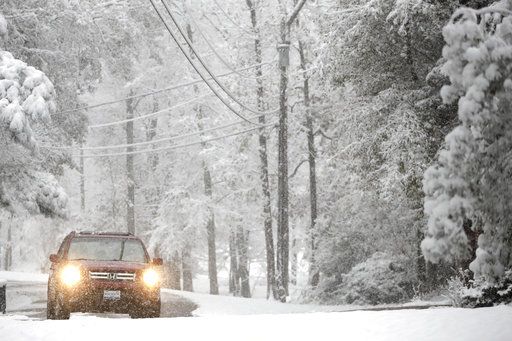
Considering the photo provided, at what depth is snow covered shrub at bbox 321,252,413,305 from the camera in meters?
20.8

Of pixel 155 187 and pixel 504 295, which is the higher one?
pixel 155 187

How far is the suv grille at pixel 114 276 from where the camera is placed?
1291cm

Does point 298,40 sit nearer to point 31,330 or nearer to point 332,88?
point 332,88

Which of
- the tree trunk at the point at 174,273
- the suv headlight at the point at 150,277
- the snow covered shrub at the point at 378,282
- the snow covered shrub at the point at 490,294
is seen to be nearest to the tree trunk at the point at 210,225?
the tree trunk at the point at 174,273

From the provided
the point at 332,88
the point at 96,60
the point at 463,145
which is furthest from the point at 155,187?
the point at 463,145

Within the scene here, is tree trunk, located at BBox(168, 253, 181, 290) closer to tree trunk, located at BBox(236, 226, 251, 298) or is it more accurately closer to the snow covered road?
tree trunk, located at BBox(236, 226, 251, 298)

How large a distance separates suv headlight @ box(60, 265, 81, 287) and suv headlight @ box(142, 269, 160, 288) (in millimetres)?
1244

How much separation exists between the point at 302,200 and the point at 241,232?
188 inches

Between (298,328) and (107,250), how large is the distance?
530 centimetres

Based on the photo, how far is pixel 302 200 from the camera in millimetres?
Answer: 33594

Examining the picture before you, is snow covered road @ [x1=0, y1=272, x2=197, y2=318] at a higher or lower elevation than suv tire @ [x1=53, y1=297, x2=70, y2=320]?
lower

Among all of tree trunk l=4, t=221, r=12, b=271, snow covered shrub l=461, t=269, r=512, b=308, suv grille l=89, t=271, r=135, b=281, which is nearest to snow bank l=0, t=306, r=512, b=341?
snow covered shrub l=461, t=269, r=512, b=308

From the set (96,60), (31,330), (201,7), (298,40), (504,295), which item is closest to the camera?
(31,330)

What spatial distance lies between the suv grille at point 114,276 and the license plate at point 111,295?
0.25 metres
